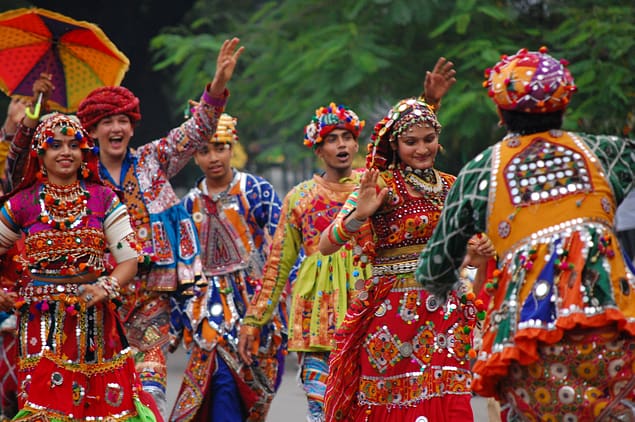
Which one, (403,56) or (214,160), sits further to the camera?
(403,56)

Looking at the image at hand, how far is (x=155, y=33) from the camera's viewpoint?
18.6 metres

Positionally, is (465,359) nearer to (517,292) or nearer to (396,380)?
(396,380)

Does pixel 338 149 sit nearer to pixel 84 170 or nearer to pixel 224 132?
pixel 224 132

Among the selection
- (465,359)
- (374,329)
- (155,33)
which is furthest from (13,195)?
(155,33)

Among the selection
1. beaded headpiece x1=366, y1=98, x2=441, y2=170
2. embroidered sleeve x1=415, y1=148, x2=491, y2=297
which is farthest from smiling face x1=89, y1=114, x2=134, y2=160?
embroidered sleeve x1=415, y1=148, x2=491, y2=297

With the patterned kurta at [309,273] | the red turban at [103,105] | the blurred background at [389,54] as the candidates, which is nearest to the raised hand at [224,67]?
the red turban at [103,105]

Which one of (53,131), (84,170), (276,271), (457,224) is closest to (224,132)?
(276,271)

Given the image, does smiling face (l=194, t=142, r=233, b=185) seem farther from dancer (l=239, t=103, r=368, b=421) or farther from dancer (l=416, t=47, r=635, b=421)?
dancer (l=416, t=47, r=635, b=421)

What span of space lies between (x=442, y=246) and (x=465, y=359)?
1.65 m

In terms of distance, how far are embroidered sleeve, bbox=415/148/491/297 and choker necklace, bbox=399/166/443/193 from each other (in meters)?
1.59

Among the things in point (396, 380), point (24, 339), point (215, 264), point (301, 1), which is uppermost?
point (301, 1)

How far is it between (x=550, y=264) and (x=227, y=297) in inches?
179

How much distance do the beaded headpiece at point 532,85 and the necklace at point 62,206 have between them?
9.18 feet

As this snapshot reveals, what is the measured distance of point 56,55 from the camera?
8891mm
